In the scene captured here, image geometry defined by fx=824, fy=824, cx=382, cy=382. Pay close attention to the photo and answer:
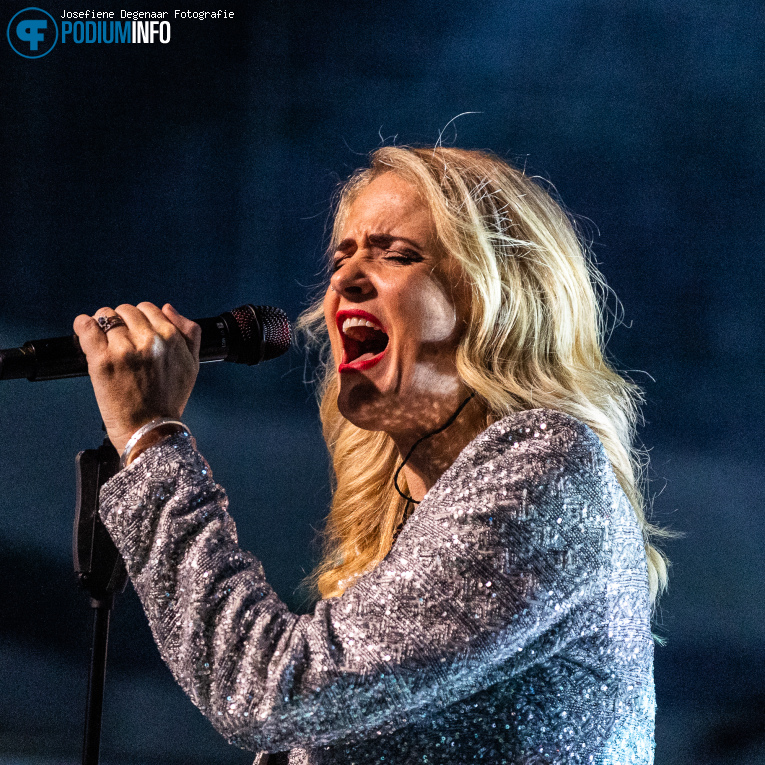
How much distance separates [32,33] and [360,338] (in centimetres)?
135

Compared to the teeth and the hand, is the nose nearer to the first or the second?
the teeth

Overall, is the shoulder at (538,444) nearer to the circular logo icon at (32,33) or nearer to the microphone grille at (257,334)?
the microphone grille at (257,334)

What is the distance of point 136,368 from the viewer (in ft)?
3.19

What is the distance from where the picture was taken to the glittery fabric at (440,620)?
81 cm

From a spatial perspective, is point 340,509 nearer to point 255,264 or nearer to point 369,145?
point 255,264

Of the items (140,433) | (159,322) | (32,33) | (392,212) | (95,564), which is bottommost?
(95,564)

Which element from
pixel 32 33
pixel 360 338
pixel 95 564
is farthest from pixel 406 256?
pixel 32 33

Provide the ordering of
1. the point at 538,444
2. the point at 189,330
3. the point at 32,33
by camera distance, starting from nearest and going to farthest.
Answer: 1. the point at 538,444
2. the point at 189,330
3. the point at 32,33

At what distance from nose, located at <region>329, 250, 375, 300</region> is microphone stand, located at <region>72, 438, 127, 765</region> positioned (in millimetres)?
424

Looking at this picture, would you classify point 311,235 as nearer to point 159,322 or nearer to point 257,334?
point 257,334

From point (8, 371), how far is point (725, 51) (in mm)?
1797

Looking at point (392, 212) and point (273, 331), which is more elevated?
point (392, 212)

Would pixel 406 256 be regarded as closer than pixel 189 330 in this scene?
No

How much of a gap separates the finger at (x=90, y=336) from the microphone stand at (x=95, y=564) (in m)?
0.12
